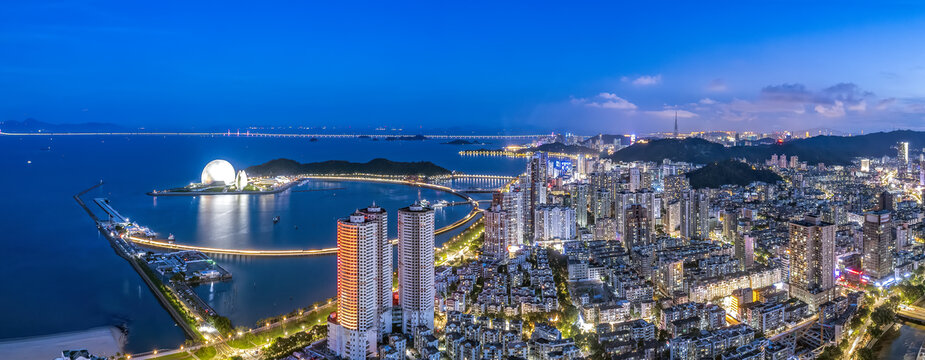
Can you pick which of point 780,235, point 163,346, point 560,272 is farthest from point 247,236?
point 780,235

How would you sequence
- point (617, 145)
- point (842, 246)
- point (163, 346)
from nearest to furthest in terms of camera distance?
point (163, 346) < point (842, 246) < point (617, 145)

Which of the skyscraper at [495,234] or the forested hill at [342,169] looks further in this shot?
the forested hill at [342,169]

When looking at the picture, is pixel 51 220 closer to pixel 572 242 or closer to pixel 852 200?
pixel 572 242

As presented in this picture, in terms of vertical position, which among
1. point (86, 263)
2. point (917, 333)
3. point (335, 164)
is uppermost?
point (335, 164)

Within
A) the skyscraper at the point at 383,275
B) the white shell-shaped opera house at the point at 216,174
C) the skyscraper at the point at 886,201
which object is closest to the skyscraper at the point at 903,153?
the skyscraper at the point at 886,201

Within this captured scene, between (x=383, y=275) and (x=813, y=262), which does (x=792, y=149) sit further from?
(x=383, y=275)

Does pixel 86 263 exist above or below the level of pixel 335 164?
below

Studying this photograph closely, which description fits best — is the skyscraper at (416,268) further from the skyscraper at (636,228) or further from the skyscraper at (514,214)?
the skyscraper at (636,228)
